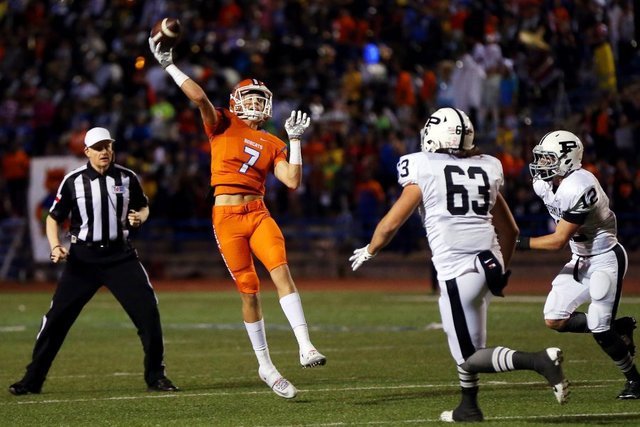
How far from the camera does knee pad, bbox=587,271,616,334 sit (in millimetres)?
8367

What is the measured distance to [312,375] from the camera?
1023 cm

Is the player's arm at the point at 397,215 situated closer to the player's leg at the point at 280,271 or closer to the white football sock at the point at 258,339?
the player's leg at the point at 280,271

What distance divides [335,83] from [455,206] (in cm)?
1749

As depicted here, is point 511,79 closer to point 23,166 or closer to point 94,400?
point 23,166

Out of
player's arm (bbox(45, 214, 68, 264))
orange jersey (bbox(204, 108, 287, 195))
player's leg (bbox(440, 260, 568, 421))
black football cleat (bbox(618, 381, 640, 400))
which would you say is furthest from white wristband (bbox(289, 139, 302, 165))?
black football cleat (bbox(618, 381, 640, 400))

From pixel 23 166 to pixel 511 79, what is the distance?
880cm

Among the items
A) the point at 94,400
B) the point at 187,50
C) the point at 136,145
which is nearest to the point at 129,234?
the point at 94,400

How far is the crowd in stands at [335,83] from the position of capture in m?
20.1

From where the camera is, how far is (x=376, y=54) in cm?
2441

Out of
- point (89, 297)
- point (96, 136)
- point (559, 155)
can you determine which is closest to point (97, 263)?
point (89, 297)

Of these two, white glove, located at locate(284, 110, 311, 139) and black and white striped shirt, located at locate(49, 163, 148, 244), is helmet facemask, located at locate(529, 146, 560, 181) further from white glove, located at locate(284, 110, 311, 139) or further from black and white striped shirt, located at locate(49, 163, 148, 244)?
black and white striped shirt, located at locate(49, 163, 148, 244)

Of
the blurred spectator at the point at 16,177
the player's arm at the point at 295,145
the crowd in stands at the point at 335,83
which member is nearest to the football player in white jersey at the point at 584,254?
the player's arm at the point at 295,145

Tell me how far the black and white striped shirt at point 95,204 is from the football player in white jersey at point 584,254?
2998 millimetres

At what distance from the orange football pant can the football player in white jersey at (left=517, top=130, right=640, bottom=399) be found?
1.79 m
